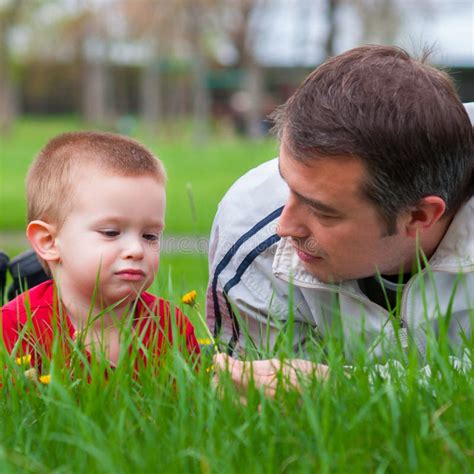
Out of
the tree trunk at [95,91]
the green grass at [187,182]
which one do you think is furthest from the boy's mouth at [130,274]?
the tree trunk at [95,91]

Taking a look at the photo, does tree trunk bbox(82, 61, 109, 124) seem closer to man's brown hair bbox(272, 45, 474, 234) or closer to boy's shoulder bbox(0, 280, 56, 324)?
boy's shoulder bbox(0, 280, 56, 324)

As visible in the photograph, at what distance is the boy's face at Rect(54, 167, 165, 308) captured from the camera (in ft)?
9.70

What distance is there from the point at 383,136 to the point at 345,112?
124 millimetres

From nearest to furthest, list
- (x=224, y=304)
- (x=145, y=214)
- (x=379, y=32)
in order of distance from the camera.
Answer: (x=145, y=214), (x=224, y=304), (x=379, y=32)

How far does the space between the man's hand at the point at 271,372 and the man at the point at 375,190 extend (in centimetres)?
23

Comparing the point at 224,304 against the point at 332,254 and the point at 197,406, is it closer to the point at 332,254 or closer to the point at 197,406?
the point at 332,254

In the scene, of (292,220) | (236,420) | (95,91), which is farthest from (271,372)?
(95,91)

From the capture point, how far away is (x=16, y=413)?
7.15ft

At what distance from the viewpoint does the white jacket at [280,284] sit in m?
2.84

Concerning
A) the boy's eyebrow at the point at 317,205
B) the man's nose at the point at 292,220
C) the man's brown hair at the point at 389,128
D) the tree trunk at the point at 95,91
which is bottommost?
the tree trunk at the point at 95,91

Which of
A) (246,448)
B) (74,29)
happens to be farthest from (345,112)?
(74,29)

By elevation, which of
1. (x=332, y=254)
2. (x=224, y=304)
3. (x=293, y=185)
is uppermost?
(x=293, y=185)

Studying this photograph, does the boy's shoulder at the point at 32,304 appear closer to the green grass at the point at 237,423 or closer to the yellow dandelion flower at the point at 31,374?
the yellow dandelion flower at the point at 31,374

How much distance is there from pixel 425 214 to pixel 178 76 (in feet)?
162
